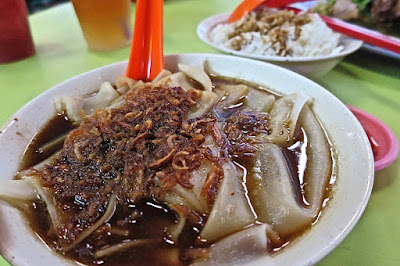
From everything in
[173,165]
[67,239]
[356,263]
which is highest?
[173,165]

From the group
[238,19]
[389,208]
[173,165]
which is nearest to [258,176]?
[173,165]

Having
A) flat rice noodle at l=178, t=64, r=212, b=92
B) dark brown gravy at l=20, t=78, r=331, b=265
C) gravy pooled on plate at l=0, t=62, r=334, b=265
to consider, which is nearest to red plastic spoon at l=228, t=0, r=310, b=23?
flat rice noodle at l=178, t=64, r=212, b=92

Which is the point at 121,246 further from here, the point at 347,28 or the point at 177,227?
the point at 347,28

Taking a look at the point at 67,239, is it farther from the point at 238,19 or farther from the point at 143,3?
the point at 238,19

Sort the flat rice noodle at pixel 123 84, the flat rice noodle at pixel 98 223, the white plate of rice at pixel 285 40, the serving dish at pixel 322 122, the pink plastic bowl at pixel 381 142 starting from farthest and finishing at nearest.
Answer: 1. the white plate of rice at pixel 285 40
2. the flat rice noodle at pixel 123 84
3. the pink plastic bowl at pixel 381 142
4. the flat rice noodle at pixel 98 223
5. the serving dish at pixel 322 122

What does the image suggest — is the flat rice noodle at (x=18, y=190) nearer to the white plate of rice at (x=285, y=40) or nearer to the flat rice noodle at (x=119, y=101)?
the flat rice noodle at (x=119, y=101)

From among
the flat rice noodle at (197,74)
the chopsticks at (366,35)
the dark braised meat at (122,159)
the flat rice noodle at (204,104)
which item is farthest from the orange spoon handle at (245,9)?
the dark braised meat at (122,159)

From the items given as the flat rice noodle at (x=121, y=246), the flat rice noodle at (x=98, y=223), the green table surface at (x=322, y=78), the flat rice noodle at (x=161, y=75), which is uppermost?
the flat rice noodle at (x=161, y=75)
